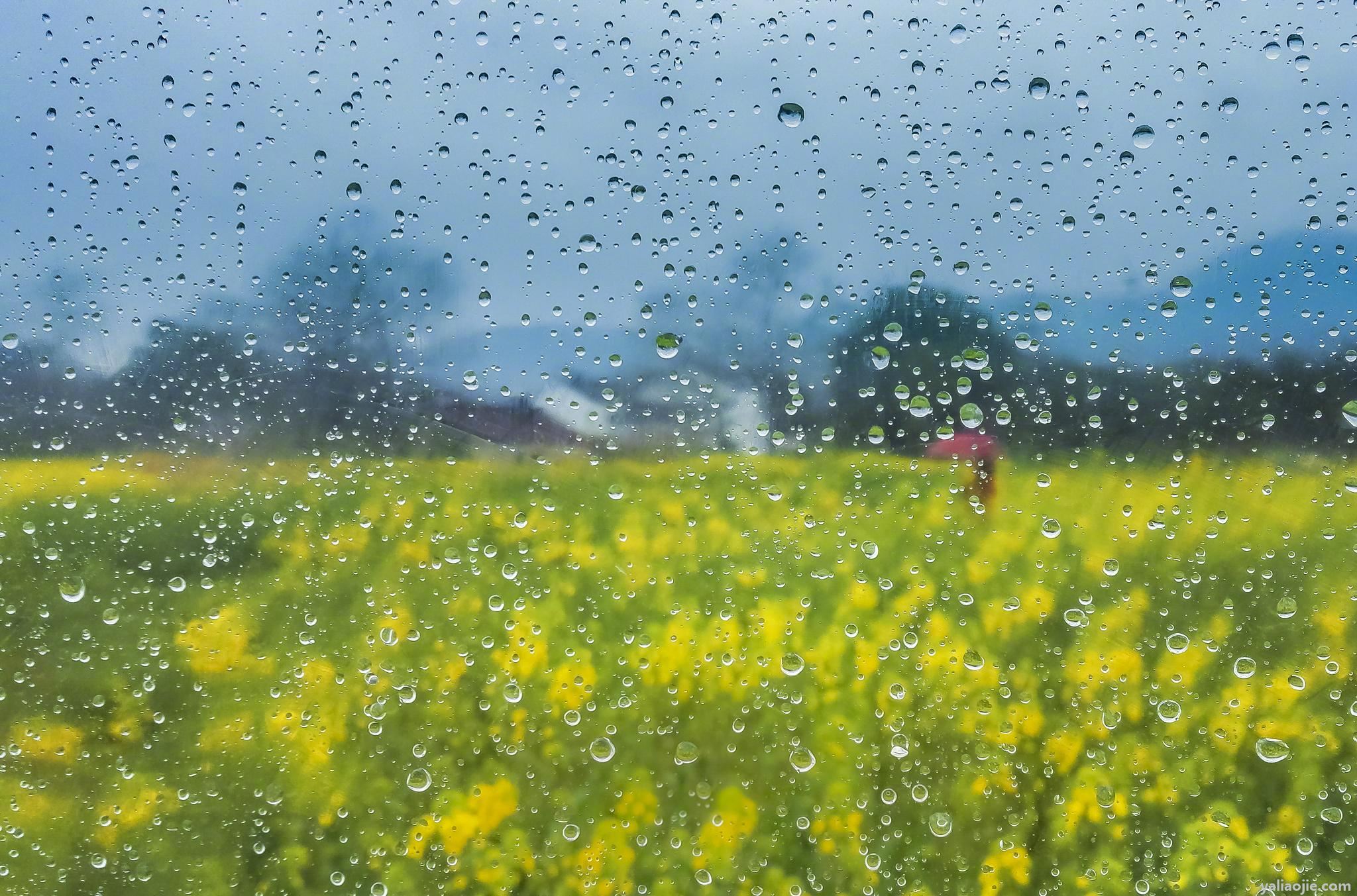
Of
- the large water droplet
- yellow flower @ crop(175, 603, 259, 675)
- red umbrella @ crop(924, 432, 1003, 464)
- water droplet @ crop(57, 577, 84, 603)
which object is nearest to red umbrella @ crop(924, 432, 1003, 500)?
red umbrella @ crop(924, 432, 1003, 464)

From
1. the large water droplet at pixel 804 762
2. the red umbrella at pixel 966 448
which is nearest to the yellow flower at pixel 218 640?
the large water droplet at pixel 804 762

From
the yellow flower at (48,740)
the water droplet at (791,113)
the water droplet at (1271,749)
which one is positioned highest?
the yellow flower at (48,740)

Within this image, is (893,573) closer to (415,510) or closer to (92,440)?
(415,510)

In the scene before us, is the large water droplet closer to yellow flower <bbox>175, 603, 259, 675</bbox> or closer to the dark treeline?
the dark treeline

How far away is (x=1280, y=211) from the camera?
3.22ft

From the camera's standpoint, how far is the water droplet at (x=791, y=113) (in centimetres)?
98

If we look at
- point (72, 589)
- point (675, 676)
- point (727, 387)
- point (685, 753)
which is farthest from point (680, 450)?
point (72, 589)

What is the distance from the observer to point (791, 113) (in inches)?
38.7

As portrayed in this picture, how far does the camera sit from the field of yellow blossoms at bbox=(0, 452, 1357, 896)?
100 cm

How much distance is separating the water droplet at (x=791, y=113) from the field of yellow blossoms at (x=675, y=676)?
473 millimetres

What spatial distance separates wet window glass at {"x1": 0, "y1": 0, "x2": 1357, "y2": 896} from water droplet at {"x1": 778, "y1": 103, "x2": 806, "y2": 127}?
2 centimetres

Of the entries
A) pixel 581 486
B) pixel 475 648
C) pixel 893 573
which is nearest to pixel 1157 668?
pixel 893 573

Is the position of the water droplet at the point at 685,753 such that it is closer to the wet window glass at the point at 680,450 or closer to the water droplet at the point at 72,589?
the wet window glass at the point at 680,450

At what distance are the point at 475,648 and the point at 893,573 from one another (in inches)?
24.5
